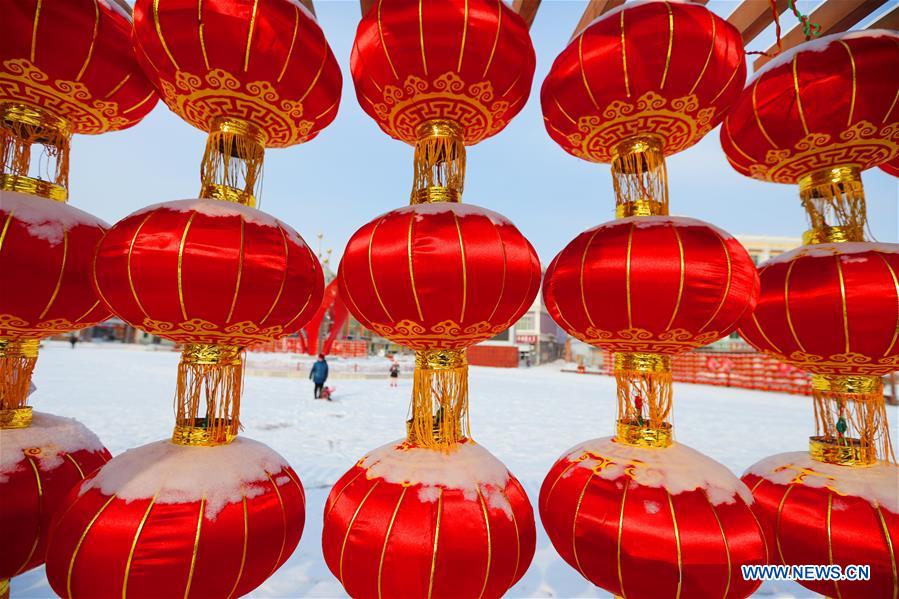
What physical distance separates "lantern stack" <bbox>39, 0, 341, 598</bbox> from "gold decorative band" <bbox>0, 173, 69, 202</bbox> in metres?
0.41

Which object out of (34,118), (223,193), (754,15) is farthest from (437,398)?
(754,15)

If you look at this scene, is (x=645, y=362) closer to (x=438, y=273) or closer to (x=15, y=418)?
(x=438, y=273)

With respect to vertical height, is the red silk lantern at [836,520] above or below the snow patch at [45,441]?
below

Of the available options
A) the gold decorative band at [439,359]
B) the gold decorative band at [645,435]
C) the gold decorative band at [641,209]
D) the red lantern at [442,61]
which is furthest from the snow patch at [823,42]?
the gold decorative band at [439,359]

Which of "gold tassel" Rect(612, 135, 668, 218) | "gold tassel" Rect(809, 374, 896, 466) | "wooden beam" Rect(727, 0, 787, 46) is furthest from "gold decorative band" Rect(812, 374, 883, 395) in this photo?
"wooden beam" Rect(727, 0, 787, 46)

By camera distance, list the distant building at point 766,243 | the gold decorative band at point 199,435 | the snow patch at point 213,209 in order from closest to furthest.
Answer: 1. the snow patch at point 213,209
2. the gold decorative band at point 199,435
3. the distant building at point 766,243

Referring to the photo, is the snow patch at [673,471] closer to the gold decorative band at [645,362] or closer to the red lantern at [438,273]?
the gold decorative band at [645,362]

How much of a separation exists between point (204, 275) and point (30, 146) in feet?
2.72

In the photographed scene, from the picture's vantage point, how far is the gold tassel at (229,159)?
1.15 meters

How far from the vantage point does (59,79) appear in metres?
1.10

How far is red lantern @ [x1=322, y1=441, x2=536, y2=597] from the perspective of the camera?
3.04 feet

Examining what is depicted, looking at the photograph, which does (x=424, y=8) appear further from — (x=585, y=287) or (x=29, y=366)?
(x=29, y=366)

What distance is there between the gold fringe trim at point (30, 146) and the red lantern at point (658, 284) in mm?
1505

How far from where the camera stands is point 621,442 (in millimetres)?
1207
